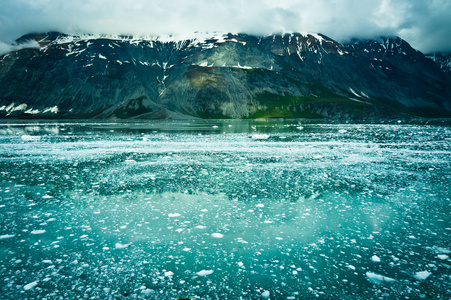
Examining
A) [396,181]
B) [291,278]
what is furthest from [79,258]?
[396,181]

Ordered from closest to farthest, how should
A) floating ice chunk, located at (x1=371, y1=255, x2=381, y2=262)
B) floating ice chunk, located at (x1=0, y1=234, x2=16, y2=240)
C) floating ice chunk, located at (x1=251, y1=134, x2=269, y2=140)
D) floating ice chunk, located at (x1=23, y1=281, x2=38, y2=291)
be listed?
floating ice chunk, located at (x1=23, y1=281, x2=38, y2=291) < floating ice chunk, located at (x1=371, y1=255, x2=381, y2=262) < floating ice chunk, located at (x1=0, y1=234, x2=16, y2=240) < floating ice chunk, located at (x1=251, y1=134, x2=269, y2=140)

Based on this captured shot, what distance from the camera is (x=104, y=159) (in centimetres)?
2550

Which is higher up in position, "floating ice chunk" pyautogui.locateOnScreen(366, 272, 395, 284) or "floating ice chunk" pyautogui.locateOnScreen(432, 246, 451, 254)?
"floating ice chunk" pyautogui.locateOnScreen(432, 246, 451, 254)

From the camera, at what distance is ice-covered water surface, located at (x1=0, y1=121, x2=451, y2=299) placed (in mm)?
6621

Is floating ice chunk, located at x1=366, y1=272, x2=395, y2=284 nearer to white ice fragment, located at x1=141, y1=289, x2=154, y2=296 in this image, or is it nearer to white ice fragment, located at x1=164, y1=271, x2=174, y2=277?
white ice fragment, located at x1=164, y1=271, x2=174, y2=277

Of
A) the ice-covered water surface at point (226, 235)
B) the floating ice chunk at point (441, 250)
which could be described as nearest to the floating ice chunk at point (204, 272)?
the ice-covered water surface at point (226, 235)

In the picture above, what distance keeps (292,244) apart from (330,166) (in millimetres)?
14497

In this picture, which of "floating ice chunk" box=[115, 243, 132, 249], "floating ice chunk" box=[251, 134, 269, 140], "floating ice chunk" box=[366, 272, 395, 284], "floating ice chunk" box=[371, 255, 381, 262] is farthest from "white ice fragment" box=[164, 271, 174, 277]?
"floating ice chunk" box=[251, 134, 269, 140]

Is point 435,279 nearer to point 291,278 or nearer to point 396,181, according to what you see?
point 291,278

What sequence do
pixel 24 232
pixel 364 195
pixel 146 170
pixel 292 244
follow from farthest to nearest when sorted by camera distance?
pixel 146 170, pixel 364 195, pixel 24 232, pixel 292 244

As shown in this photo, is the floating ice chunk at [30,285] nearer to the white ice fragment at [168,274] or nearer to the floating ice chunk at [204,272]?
the white ice fragment at [168,274]

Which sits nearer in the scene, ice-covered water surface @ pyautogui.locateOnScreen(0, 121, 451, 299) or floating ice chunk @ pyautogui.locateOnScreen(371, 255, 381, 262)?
ice-covered water surface @ pyautogui.locateOnScreen(0, 121, 451, 299)

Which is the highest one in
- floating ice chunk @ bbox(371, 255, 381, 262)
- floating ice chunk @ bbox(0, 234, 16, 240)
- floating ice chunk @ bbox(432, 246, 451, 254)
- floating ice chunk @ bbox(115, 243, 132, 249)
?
floating ice chunk @ bbox(432, 246, 451, 254)

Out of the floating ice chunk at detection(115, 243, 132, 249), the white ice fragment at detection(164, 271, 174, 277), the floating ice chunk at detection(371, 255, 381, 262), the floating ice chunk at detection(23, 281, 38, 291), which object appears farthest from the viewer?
the floating ice chunk at detection(115, 243, 132, 249)
